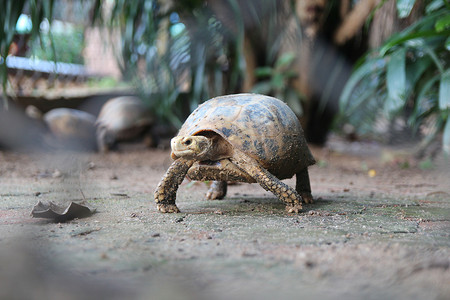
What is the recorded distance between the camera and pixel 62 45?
8.07m

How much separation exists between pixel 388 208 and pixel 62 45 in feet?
23.6

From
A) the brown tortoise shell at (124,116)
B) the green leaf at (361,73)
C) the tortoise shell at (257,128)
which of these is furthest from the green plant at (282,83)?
the tortoise shell at (257,128)

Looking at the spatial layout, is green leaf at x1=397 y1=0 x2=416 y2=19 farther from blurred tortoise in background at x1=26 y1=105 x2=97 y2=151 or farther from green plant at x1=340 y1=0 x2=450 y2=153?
blurred tortoise in background at x1=26 y1=105 x2=97 y2=151

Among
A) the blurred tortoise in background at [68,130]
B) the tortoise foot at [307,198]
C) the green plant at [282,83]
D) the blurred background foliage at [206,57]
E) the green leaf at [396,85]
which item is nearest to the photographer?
the tortoise foot at [307,198]

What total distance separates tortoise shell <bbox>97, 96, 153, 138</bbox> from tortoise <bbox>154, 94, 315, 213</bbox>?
4614 millimetres

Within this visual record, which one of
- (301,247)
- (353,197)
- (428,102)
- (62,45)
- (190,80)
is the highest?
(62,45)

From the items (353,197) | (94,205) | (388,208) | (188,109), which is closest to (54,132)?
(188,109)

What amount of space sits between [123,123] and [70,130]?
807 mm

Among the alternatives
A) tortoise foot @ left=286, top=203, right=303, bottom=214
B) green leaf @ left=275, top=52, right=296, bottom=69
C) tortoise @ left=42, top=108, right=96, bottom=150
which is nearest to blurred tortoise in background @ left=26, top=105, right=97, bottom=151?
tortoise @ left=42, top=108, right=96, bottom=150

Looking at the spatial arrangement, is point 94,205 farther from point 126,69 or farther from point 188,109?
point 188,109

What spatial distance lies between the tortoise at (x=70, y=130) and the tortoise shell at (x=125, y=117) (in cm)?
25

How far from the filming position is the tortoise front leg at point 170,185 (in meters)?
2.34

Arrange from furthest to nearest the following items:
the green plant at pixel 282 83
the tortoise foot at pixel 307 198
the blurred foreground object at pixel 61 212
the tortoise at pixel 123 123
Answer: the tortoise at pixel 123 123 < the green plant at pixel 282 83 < the tortoise foot at pixel 307 198 < the blurred foreground object at pixel 61 212

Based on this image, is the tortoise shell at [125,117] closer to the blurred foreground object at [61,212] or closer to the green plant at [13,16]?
the green plant at [13,16]
